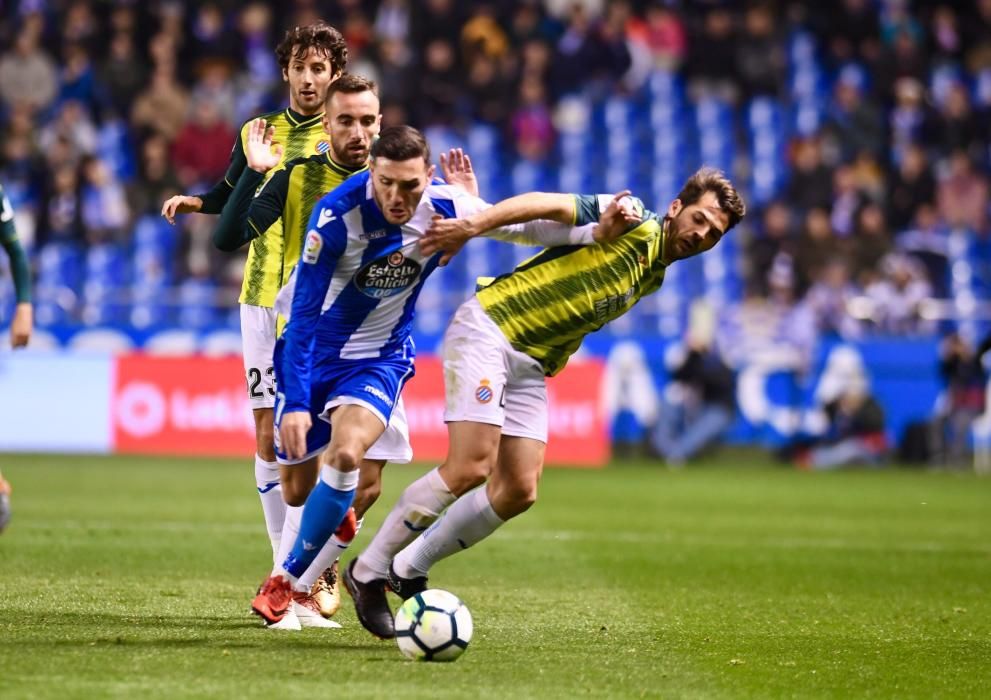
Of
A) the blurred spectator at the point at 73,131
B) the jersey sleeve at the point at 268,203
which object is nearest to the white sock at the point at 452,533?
the jersey sleeve at the point at 268,203

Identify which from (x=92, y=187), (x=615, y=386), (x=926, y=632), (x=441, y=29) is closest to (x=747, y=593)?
(x=926, y=632)

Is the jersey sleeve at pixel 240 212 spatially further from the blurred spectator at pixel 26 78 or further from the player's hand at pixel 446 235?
the blurred spectator at pixel 26 78

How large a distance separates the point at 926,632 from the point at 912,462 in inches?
525

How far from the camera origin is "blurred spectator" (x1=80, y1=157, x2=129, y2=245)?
19.9m

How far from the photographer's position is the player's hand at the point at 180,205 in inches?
283

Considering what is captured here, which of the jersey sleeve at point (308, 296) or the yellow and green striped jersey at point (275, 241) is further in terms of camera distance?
the yellow and green striped jersey at point (275, 241)

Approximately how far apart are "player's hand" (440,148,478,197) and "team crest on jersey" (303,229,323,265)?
25.2 inches

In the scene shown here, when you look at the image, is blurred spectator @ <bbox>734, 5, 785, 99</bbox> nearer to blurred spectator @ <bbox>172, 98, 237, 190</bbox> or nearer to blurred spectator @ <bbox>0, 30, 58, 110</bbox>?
blurred spectator @ <bbox>172, 98, 237, 190</bbox>

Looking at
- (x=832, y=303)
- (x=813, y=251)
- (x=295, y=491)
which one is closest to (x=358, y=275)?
(x=295, y=491)

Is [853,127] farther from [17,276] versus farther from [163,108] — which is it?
[17,276]

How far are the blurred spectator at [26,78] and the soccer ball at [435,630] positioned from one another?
1704 centimetres

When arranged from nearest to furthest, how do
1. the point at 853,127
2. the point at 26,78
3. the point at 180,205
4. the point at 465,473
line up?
the point at 465,473, the point at 180,205, the point at 26,78, the point at 853,127

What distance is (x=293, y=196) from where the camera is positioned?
23.4 feet

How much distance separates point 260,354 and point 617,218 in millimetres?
1815
